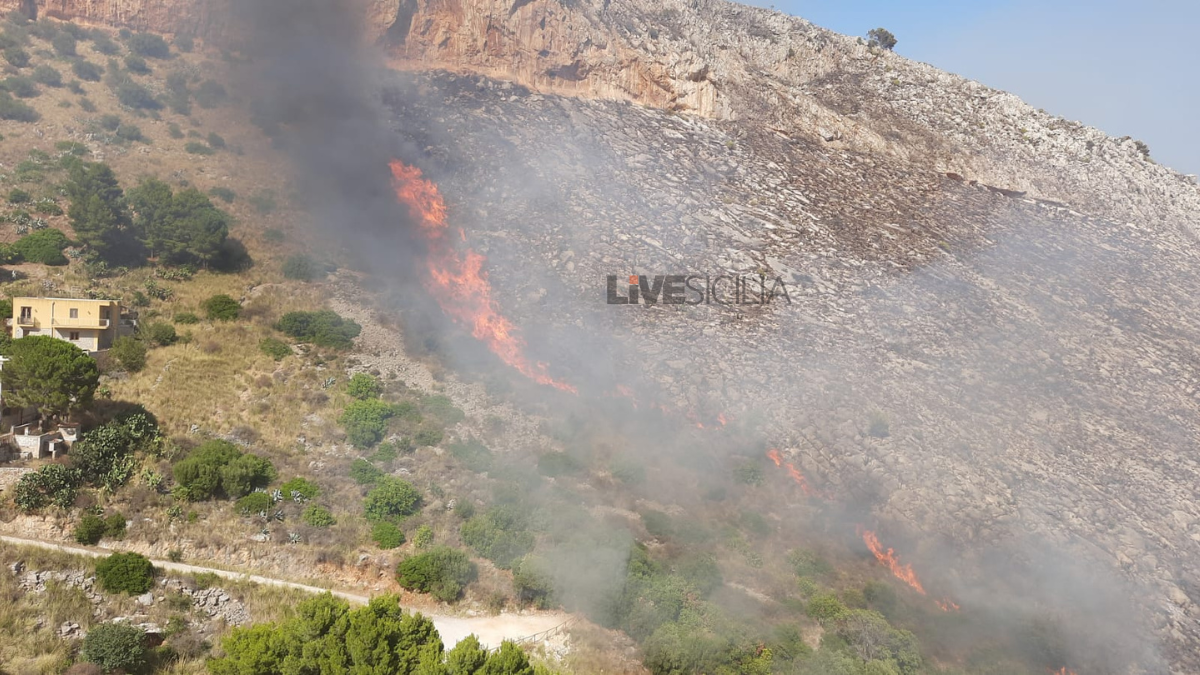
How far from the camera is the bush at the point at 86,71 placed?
52094mm

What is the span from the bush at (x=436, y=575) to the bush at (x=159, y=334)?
17.5 metres

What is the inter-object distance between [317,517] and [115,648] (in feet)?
25.2

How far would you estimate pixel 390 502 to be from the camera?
88.9 feet

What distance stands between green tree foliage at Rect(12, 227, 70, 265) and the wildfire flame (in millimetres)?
45896

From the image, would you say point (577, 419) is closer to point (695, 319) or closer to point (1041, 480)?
point (695, 319)

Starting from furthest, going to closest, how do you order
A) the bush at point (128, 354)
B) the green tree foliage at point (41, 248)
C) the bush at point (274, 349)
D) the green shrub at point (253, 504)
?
the green tree foliage at point (41, 248), the bush at point (274, 349), the bush at point (128, 354), the green shrub at point (253, 504)

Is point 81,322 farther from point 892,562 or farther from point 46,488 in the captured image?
point 892,562

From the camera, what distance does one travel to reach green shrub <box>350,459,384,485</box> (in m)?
28.4

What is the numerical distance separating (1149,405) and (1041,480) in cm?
1086

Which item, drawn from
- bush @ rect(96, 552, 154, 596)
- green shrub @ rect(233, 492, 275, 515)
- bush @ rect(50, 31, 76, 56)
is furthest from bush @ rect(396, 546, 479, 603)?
bush @ rect(50, 31, 76, 56)

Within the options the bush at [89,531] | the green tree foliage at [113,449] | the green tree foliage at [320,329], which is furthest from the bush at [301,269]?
the bush at [89,531]

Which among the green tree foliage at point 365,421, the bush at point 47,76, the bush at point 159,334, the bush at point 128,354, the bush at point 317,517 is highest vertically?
the bush at point 47,76

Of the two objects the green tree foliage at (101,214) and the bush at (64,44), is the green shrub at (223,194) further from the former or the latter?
the bush at (64,44)

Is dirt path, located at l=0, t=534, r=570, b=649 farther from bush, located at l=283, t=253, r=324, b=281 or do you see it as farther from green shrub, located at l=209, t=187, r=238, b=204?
green shrub, located at l=209, t=187, r=238, b=204
